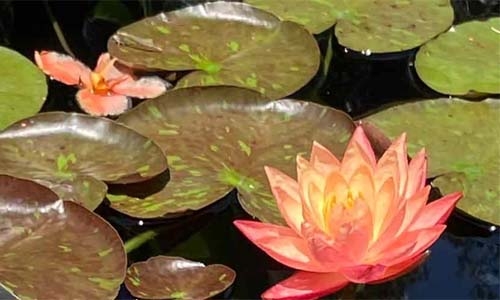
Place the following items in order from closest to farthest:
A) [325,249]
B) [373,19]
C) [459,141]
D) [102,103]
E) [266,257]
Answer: [325,249] < [266,257] < [459,141] < [102,103] < [373,19]

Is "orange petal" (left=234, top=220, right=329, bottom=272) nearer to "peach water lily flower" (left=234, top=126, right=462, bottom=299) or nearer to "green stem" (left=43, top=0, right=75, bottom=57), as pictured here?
"peach water lily flower" (left=234, top=126, right=462, bottom=299)

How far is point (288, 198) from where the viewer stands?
4.26 feet

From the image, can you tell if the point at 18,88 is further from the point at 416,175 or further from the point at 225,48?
the point at 416,175

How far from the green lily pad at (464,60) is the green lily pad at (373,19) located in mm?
29

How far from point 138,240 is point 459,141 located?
524 mm

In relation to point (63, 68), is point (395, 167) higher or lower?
higher

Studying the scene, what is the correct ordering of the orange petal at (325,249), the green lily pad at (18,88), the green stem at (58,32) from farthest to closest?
the green stem at (58,32), the green lily pad at (18,88), the orange petal at (325,249)

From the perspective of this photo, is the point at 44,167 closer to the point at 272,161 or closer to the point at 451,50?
the point at 272,161

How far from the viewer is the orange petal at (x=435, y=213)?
127cm

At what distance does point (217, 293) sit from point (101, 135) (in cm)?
33

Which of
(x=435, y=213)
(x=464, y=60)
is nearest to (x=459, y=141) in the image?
(x=464, y=60)

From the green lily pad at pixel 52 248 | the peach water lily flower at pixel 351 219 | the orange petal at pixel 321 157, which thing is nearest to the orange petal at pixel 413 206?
the peach water lily flower at pixel 351 219

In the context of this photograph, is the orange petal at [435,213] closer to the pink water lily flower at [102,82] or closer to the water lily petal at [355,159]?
the water lily petal at [355,159]

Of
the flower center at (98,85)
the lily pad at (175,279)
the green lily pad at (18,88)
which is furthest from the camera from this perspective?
the flower center at (98,85)
